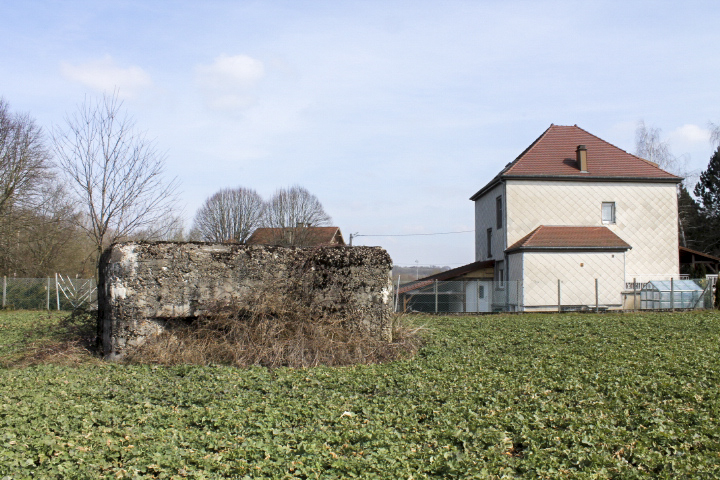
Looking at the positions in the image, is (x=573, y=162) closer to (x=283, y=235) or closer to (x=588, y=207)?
(x=588, y=207)

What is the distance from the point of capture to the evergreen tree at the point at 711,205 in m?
47.5

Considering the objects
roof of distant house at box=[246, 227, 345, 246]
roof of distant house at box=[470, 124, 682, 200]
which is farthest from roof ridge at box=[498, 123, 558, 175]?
roof of distant house at box=[246, 227, 345, 246]

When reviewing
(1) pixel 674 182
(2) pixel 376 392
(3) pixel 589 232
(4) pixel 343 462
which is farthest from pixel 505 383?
(1) pixel 674 182

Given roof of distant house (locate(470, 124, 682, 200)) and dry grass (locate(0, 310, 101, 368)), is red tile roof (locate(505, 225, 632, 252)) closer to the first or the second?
roof of distant house (locate(470, 124, 682, 200))

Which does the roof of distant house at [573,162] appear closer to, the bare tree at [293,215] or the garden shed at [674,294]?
the garden shed at [674,294]

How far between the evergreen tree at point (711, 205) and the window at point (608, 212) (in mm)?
23464

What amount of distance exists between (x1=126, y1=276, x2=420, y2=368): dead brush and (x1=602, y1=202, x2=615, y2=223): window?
22.6 metres

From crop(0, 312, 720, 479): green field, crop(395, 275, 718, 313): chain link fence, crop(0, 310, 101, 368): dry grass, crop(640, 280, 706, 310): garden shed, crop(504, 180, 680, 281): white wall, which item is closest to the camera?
crop(0, 312, 720, 479): green field

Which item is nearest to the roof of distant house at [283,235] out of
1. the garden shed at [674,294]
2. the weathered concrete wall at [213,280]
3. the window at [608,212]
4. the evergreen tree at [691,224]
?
the window at [608,212]

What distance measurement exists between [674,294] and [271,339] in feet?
69.2

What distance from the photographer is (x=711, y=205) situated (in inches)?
1937

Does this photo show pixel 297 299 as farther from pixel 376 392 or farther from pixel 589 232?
pixel 589 232

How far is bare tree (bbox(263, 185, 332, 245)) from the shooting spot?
49656mm

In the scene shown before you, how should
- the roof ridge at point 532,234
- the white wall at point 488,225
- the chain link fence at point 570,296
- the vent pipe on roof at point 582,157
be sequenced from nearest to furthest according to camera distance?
the chain link fence at point 570,296 → the roof ridge at point 532,234 → the vent pipe on roof at point 582,157 → the white wall at point 488,225
